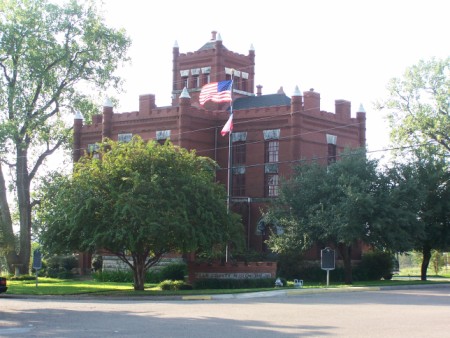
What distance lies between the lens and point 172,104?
61.0 m

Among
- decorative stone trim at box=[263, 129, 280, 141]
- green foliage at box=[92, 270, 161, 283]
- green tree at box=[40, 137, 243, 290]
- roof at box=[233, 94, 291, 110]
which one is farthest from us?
roof at box=[233, 94, 291, 110]

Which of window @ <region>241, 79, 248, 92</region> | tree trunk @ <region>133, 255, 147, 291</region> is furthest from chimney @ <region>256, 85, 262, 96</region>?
tree trunk @ <region>133, 255, 147, 291</region>

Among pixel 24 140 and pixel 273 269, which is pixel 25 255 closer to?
pixel 24 140

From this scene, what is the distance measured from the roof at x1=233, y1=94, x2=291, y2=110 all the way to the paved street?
1196 inches

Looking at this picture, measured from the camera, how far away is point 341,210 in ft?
137

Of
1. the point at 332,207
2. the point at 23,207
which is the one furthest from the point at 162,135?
the point at 332,207

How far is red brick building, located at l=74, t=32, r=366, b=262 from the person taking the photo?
51531 mm

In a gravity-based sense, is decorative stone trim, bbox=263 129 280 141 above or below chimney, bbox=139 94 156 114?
below

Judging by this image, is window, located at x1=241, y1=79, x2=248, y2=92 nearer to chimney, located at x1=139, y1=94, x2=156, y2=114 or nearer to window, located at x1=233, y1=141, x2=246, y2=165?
window, located at x1=233, y1=141, x2=246, y2=165

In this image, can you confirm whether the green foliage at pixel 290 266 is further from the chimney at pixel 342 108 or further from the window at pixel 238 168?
the chimney at pixel 342 108

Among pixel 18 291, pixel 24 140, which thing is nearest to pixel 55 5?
pixel 24 140

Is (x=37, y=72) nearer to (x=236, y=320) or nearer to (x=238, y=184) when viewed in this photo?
(x=238, y=184)

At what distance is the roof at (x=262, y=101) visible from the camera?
2176 inches

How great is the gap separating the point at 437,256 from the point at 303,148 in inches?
1013
